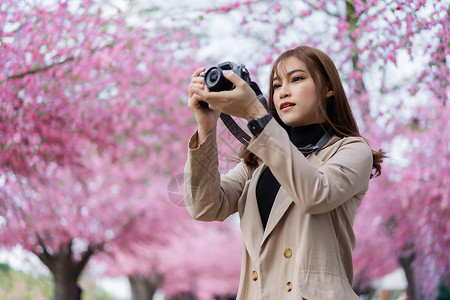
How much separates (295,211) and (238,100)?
1.26 ft

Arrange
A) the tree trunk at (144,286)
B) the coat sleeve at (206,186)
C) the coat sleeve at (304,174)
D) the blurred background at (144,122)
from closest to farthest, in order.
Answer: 1. the coat sleeve at (304,174)
2. the coat sleeve at (206,186)
3. the blurred background at (144,122)
4. the tree trunk at (144,286)

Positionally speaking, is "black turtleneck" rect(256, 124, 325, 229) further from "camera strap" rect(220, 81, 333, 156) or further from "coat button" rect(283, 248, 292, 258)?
"coat button" rect(283, 248, 292, 258)

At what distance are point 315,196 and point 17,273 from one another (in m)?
7.63

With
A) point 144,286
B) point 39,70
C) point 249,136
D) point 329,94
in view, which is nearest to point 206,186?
point 249,136

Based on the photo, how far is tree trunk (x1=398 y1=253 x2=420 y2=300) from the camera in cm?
1098

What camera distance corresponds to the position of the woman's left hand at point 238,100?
154 centimetres

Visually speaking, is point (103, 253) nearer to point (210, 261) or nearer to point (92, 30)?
point (92, 30)

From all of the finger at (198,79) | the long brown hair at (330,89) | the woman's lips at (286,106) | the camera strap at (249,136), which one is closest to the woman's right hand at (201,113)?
the finger at (198,79)

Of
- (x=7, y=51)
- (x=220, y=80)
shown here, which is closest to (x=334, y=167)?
(x=220, y=80)

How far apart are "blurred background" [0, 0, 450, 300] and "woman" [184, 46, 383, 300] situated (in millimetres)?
175

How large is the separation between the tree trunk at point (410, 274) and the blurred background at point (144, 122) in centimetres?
3

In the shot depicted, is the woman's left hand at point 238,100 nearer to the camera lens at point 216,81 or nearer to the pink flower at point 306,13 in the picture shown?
the camera lens at point 216,81

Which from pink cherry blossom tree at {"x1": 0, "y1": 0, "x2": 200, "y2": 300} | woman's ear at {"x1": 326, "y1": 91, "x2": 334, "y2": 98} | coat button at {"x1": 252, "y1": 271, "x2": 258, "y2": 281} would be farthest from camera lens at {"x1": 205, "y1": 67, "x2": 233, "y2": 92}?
pink cherry blossom tree at {"x1": 0, "y1": 0, "x2": 200, "y2": 300}

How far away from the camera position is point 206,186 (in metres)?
1.79
